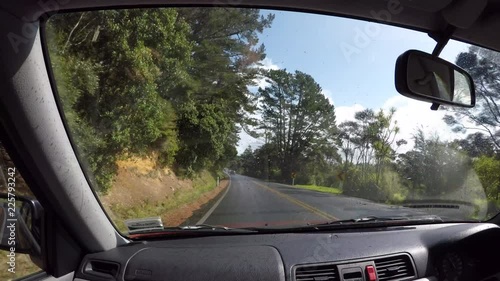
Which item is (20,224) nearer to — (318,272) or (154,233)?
(154,233)

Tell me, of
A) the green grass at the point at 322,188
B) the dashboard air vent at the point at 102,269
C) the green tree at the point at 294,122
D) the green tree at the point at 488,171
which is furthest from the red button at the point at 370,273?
the green tree at the point at 488,171

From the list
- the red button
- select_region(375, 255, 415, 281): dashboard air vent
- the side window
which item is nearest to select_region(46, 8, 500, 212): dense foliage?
the side window

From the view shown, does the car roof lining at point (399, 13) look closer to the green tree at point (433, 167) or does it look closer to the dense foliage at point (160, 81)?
the dense foliage at point (160, 81)

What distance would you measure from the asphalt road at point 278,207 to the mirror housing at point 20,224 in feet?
4.26

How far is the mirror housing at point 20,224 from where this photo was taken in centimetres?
269

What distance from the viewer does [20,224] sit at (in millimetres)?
2758

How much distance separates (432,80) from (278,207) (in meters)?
1.76

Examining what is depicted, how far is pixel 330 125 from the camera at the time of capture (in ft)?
12.6

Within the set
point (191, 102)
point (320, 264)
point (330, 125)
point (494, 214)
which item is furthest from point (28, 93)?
point (494, 214)

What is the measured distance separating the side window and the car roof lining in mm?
1093

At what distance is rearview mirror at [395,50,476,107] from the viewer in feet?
8.85

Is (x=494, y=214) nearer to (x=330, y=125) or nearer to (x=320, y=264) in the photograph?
(x=330, y=125)

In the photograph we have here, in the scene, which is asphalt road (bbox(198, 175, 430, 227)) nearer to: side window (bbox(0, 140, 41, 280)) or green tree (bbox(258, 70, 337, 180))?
green tree (bbox(258, 70, 337, 180))

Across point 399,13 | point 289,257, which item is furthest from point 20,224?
point 399,13
